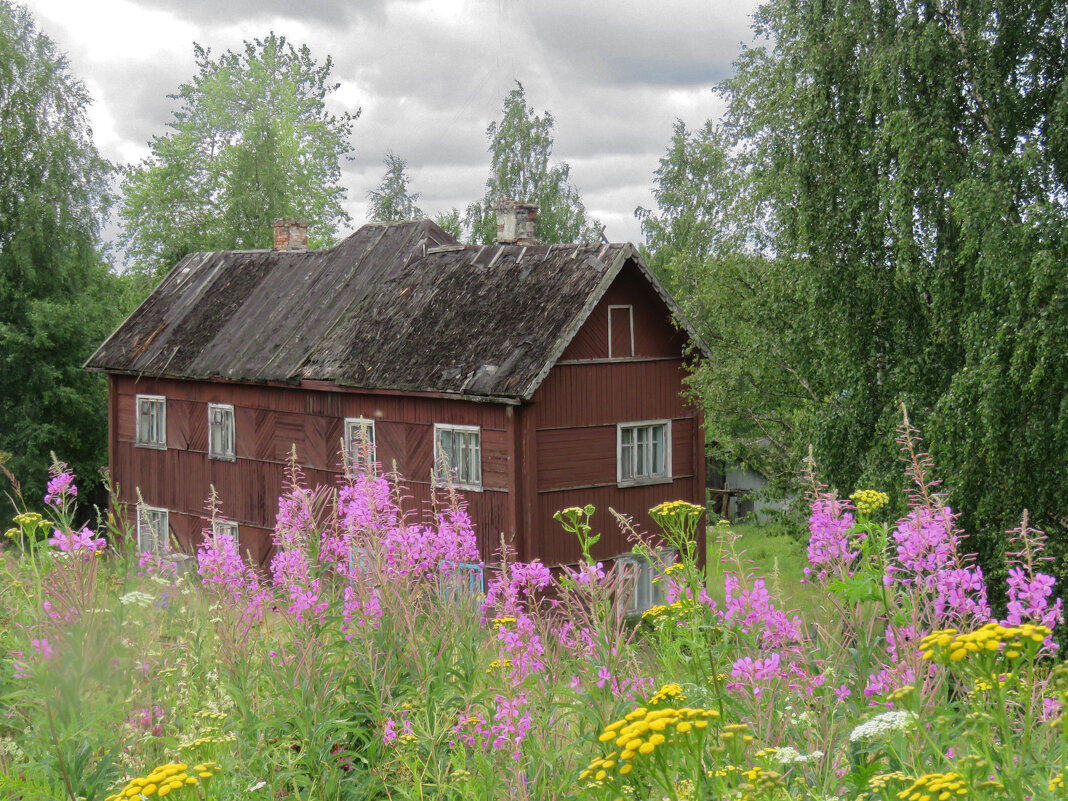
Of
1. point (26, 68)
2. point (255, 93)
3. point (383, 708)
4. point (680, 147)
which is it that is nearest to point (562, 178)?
point (680, 147)

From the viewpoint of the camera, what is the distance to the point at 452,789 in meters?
3.48

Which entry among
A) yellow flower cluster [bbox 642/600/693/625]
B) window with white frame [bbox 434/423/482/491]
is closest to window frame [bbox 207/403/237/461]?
window with white frame [bbox 434/423/482/491]

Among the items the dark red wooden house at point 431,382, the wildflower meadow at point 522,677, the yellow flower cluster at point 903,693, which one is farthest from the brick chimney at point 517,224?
the yellow flower cluster at point 903,693

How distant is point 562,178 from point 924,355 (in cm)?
2917

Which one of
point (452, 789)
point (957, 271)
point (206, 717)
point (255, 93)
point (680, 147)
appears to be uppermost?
point (255, 93)

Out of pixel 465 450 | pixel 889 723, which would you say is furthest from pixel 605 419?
pixel 889 723

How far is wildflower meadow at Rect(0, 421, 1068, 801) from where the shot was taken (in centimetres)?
267

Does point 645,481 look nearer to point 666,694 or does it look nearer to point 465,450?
point 465,450

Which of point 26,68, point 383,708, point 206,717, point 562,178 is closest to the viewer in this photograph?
point 206,717

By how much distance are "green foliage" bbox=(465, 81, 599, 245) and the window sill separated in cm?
2435

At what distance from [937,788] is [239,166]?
117 ft

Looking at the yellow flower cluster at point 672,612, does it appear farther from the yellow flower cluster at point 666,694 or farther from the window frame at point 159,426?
the window frame at point 159,426

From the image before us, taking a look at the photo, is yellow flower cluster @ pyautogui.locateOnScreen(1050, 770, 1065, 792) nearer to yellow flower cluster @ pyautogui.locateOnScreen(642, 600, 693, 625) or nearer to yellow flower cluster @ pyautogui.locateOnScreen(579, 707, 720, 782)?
yellow flower cluster @ pyautogui.locateOnScreen(579, 707, 720, 782)

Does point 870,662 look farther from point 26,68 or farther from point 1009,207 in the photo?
point 26,68
